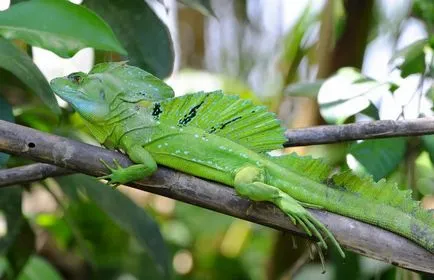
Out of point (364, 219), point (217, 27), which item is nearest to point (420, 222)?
point (364, 219)

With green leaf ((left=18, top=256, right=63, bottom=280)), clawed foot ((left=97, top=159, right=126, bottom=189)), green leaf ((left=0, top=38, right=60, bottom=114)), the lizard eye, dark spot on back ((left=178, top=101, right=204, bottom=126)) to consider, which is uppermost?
dark spot on back ((left=178, top=101, right=204, bottom=126))

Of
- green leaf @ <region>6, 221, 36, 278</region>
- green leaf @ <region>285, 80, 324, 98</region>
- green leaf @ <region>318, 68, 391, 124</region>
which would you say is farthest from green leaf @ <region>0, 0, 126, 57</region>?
green leaf @ <region>6, 221, 36, 278</region>

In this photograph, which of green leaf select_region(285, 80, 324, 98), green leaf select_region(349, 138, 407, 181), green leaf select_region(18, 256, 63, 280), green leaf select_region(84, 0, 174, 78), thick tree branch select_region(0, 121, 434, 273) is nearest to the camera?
thick tree branch select_region(0, 121, 434, 273)

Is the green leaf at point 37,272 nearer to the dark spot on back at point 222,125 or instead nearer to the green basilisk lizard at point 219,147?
the green basilisk lizard at point 219,147

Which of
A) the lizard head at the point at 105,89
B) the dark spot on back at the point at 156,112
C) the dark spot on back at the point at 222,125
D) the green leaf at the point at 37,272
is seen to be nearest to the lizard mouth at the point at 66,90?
the lizard head at the point at 105,89

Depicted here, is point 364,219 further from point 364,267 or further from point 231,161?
point 364,267

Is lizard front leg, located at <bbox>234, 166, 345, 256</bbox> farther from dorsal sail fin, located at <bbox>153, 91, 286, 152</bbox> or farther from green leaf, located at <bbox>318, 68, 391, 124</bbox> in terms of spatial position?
green leaf, located at <bbox>318, 68, 391, 124</bbox>
